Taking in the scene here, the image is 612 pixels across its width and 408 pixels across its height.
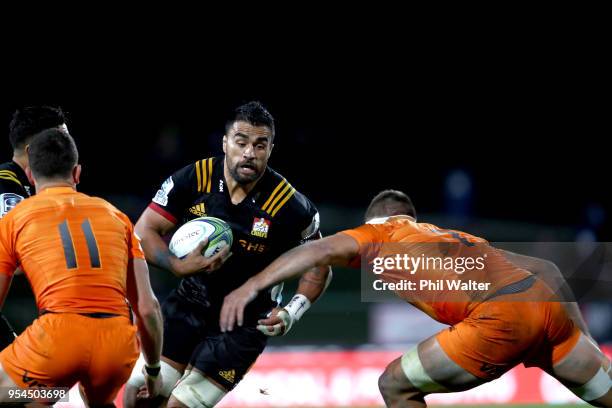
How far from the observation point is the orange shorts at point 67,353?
4.57 metres

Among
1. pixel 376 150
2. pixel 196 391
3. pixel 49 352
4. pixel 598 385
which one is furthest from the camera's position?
pixel 376 150

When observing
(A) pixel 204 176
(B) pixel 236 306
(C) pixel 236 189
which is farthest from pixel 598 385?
(A) pixel 204 176

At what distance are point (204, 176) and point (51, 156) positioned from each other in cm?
193

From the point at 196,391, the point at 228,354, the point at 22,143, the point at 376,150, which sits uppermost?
the point at 22,143

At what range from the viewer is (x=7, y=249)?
4.71 meters

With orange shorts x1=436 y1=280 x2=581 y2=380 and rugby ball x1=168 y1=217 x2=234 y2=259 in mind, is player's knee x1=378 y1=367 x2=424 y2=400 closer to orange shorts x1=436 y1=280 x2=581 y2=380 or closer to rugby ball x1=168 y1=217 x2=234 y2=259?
orange shorts x1=436 y1=280 x2=581 y2=380

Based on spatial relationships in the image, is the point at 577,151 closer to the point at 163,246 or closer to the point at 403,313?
the point at 403,313

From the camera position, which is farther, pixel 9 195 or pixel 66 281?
pixel 9 195

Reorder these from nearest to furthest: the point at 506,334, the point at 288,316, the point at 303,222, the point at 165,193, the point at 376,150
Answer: the point at 506,334 < the point at 288,316 < the point at 165,193 < the point at 303,222 < the point at 376,150

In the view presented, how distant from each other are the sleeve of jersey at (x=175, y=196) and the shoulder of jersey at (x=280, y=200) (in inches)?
22.1

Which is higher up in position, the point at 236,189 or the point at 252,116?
the point at 252,116

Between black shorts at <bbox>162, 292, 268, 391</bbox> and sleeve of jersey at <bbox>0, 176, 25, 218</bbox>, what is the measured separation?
1.56m

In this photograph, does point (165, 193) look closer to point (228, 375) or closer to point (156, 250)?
point (156, 250)

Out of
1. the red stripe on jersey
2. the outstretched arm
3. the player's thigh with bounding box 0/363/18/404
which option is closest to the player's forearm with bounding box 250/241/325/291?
the outstretched arm
